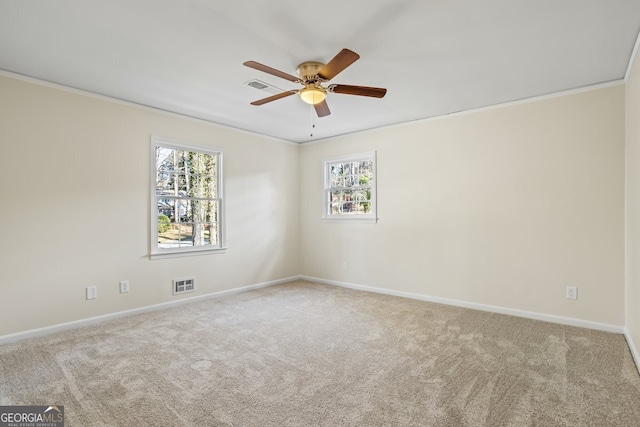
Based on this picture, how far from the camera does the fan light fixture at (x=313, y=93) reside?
2798 mm

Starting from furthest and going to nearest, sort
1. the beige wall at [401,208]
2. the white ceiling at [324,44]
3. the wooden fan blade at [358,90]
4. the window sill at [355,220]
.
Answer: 1. the window sill at [355,220]
2. the beige wall at [401,208]
3. the wooden fan blade at [358,90]
4. the white ceiling at [324,44]

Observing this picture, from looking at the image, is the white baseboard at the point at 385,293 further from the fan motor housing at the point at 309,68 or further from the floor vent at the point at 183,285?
the fan motor housing at the point at 309,68

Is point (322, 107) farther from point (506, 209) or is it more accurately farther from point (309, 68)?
point (506, 209)

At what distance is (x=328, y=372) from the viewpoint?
249cm

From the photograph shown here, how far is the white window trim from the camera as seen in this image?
13.4 ft

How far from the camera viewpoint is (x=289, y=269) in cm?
588

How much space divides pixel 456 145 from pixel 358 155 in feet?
4.95

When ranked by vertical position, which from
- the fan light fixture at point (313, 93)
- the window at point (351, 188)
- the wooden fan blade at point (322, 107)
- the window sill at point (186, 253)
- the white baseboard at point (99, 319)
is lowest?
the white baseboard at point (99, 319)

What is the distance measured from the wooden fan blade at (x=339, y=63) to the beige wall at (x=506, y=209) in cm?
243

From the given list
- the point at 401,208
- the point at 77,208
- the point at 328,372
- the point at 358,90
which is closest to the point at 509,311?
the point at 401,208

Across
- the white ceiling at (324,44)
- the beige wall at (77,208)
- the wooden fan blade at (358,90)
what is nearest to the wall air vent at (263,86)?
the white ceiling at (324,44)

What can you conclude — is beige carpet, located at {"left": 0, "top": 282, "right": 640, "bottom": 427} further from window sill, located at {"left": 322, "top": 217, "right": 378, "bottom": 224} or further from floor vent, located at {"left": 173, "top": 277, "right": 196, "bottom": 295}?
window sill, located at {"left": 322, "top": 217, "right": 378, "bottom": 224}

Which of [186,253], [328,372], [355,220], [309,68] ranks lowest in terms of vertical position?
[328,372]

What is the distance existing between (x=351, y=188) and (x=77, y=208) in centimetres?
363
